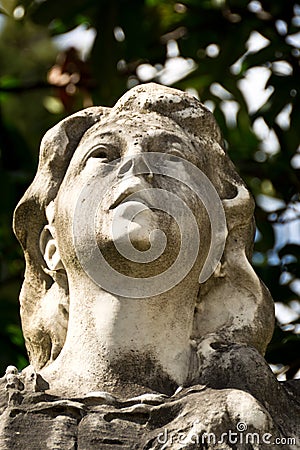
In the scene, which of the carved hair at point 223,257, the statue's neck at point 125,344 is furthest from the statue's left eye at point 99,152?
the statue's neck at point 125,344

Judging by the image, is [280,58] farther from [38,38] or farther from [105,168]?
[38,38]

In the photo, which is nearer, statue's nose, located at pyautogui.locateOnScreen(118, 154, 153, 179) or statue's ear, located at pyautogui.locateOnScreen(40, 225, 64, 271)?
statue's nose, located at pyautogui.locateOnScreen(118, 154, 153, 179)

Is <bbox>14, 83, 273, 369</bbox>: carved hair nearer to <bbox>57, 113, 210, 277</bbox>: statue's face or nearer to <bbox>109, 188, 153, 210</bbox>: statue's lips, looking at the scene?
<bbox>57, 113, 210, 277</bbox>: statue's face

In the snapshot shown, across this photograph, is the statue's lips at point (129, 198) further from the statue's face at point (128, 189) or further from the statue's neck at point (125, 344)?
the statue's neck at point (125, 344)

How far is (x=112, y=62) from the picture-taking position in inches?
218

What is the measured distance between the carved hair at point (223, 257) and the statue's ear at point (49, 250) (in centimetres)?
2

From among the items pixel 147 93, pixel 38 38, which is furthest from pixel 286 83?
pixel 38 38

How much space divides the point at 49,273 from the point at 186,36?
253cm

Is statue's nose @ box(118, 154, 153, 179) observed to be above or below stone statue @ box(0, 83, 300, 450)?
above

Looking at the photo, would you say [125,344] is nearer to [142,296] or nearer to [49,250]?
[142,296]

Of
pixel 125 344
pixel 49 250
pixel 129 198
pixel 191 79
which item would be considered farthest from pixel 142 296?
pixel 191 79

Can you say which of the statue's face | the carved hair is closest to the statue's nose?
the statue's face

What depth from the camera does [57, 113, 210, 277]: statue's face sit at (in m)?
3.61

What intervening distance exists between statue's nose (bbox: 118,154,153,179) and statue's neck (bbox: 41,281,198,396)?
1.05 ft
